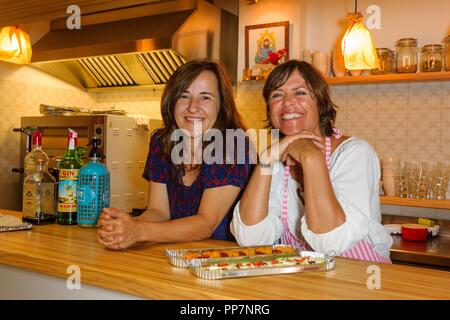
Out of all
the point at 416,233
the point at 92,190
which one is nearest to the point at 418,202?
the point at 416,233

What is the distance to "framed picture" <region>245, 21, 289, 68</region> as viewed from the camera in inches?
127

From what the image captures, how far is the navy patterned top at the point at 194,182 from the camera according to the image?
1.53 metres

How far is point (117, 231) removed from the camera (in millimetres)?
1209

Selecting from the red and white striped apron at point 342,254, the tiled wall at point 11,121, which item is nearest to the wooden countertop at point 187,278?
the red and white striped apron at point 342,254

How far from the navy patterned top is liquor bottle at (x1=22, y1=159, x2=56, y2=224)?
0.34m

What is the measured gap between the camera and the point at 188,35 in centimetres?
334

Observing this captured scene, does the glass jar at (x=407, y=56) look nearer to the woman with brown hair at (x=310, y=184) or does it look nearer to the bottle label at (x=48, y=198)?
the woman with brown hair at (x=310, y=184)

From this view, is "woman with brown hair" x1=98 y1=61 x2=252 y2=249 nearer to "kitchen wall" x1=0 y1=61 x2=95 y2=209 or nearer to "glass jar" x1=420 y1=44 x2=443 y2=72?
"glass jar" x1=420 y1=44 x2=443 y2=72

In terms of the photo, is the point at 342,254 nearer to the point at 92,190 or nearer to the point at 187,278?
the point at 187,278

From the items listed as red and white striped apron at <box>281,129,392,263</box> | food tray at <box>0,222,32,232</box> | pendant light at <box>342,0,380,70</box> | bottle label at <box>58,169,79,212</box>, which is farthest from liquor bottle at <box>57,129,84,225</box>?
pendant light at <box>342,0,380,70</box>

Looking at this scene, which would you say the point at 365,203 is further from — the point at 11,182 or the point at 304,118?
the point at 11,182

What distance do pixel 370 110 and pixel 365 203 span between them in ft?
6.09

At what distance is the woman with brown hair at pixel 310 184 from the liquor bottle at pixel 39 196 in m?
0.67

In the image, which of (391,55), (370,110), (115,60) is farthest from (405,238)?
(115,60)
